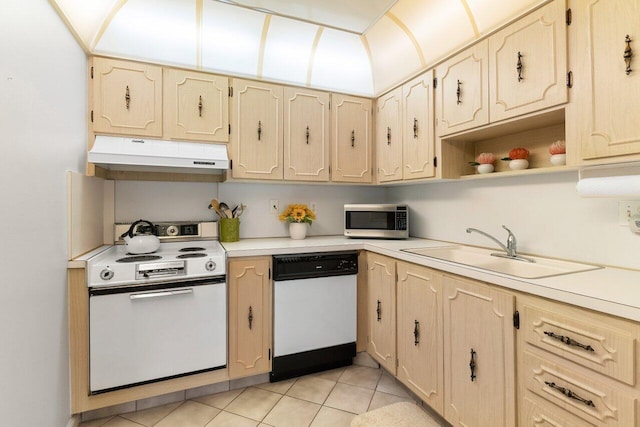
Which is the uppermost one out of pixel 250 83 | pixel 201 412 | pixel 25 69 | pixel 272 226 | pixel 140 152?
pixel 250 83

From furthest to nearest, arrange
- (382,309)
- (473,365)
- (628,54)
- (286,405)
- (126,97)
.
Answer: (382,309)
(126,97)
(286,405)
(473,365)
(628,54)

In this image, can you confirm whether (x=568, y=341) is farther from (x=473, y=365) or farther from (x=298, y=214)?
(x=298, y=214)

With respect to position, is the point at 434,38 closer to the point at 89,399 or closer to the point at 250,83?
the point at 250,83

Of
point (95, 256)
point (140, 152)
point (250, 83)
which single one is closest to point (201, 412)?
point (95, 256)

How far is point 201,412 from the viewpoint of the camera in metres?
1.81

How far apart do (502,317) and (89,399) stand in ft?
7.01

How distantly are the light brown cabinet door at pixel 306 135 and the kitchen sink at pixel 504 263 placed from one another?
3.35 ft

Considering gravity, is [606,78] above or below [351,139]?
below

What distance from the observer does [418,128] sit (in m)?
2.15

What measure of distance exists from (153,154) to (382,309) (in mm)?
1823

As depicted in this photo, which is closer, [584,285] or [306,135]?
[584,285]

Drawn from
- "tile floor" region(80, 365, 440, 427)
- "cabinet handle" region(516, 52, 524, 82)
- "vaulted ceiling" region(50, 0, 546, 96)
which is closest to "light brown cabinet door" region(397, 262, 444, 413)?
"tile floor" region(80, 365, 440, 427)

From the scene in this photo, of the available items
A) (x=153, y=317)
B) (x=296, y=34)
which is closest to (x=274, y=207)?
(x=153, y=317)

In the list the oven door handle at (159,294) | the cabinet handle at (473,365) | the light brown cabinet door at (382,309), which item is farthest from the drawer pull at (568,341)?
the oven door handle at (159,294)
